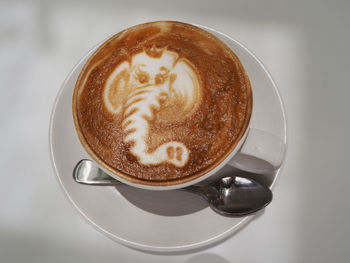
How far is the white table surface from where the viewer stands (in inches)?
37.7

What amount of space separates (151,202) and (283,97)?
1.99ft

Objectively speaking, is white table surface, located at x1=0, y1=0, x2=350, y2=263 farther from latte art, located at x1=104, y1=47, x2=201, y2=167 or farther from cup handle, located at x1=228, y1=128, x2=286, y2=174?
latte art, located at x1=104, y1=47, x2=201, y2=167

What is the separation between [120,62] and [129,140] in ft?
0.70

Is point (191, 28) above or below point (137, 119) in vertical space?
above

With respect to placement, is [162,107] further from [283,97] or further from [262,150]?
[283,97]

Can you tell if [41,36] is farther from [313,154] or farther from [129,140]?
[313,154]

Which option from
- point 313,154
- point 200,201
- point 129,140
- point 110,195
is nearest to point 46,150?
point 110,195

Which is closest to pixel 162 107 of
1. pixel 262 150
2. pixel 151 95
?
pixel 151 95

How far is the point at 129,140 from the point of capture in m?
0.75

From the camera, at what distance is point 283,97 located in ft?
3.55

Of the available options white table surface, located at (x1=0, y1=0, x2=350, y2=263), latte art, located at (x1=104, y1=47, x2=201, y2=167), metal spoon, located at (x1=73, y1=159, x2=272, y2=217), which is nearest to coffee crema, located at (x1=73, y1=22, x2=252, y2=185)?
latte art, located at (x1=104, y1=47, x2=201, y2=167)

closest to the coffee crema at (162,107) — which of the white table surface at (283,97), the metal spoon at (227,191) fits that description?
the metal spoon at (227,191)

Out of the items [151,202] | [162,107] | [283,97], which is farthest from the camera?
[283,97]

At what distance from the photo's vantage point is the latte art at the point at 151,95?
2.43 feet
